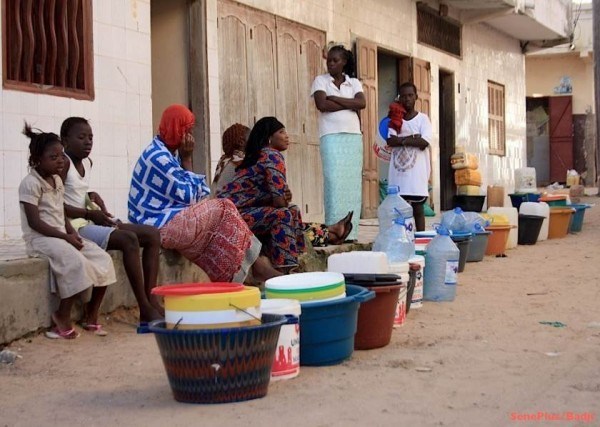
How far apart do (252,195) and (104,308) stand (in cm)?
132

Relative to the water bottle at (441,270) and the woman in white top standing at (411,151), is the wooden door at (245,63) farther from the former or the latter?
the water bottle at (441,270)

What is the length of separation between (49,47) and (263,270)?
2.62 m

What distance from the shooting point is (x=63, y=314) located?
4.83 m

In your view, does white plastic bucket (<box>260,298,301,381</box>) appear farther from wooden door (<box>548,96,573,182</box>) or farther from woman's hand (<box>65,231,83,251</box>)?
wooden door (<box>548,96,573,182</box>)

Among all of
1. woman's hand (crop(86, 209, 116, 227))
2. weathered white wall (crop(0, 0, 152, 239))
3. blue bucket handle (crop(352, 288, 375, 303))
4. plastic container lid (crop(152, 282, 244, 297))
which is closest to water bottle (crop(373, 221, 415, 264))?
blue bucket handle (crop(352, 288, 375, 303))

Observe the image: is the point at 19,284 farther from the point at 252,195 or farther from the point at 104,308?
the point at 252,195

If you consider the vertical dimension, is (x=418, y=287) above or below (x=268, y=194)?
below

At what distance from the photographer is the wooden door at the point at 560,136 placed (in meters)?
27.3

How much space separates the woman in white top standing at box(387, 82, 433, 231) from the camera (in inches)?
323

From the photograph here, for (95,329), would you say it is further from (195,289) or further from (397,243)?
(397,243)

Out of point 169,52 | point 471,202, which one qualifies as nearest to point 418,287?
point 169,52

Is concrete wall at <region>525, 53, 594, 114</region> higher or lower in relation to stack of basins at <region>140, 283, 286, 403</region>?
higher

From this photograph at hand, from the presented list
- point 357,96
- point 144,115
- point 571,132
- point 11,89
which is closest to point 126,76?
point 144,115

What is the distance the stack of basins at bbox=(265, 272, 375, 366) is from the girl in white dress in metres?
1.15
